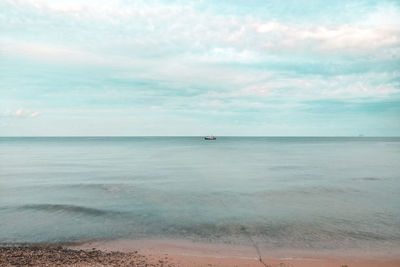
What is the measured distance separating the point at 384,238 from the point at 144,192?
1943cm

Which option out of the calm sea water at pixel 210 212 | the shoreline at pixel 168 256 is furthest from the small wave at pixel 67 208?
the shoreline at pixel 168 256

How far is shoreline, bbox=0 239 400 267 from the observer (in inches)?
466

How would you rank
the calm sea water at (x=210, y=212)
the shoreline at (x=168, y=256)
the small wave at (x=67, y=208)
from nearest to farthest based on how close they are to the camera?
1. the shoreline at (x=168, y=256)
2. the calm sea water at (x=210, y=212)
3. the small wave at (x=67, y=208)

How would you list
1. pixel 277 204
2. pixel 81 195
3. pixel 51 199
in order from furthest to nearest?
pixel 81 195 → pixel 51 199 → pixel 277 204

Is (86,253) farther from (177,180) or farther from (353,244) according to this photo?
(177,180)

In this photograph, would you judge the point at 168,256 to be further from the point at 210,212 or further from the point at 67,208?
the point at 67,208

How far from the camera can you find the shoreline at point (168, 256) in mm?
11842

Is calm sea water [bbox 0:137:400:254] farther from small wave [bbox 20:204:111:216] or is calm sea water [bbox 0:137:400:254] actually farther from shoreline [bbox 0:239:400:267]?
shoreline [bbox 0:239:400:267]

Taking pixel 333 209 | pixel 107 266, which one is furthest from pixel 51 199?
pixel 333 209

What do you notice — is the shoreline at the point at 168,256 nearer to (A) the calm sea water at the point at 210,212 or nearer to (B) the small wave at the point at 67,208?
(A) the calm sea water at the point at 210,212

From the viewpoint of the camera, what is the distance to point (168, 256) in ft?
42.0

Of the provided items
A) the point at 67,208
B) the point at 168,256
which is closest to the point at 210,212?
the point at 168,256

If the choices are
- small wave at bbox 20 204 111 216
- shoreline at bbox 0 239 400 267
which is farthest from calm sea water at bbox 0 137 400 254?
shoreline at bbox 0 239 400 267

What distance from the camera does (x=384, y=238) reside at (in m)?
15.3
